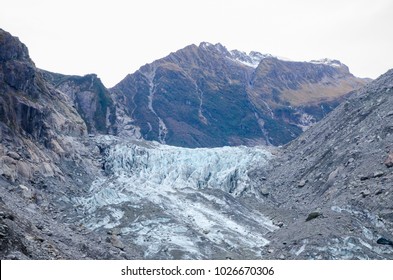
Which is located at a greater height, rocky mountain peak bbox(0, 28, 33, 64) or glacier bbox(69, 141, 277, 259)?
rocky mountain peak bbox(0, 28, 33, 64)

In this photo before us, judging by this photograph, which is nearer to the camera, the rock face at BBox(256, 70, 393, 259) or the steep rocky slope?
the steep rocky slope

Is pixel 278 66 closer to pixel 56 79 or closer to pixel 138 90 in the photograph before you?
pixel 138 90

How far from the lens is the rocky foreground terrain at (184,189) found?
2464cm

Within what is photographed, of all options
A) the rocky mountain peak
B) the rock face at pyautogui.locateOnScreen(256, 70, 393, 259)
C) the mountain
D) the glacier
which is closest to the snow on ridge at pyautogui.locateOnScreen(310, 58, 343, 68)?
the mountain

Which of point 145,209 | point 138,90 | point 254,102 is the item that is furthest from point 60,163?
point 254,102

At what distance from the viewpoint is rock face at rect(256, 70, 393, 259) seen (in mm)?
24578

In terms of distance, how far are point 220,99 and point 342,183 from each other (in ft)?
290

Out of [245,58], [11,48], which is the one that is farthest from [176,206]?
[245,58]

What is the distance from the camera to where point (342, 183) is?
34656mm

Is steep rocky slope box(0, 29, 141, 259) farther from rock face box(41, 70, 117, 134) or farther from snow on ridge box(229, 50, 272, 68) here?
snow on ridge box(229, 50, 272, 68)

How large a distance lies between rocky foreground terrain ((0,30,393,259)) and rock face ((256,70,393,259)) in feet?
0.35

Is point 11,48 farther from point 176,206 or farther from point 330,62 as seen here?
point 330,62

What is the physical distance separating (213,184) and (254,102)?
82.7 metres

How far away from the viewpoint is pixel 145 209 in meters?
31.2
